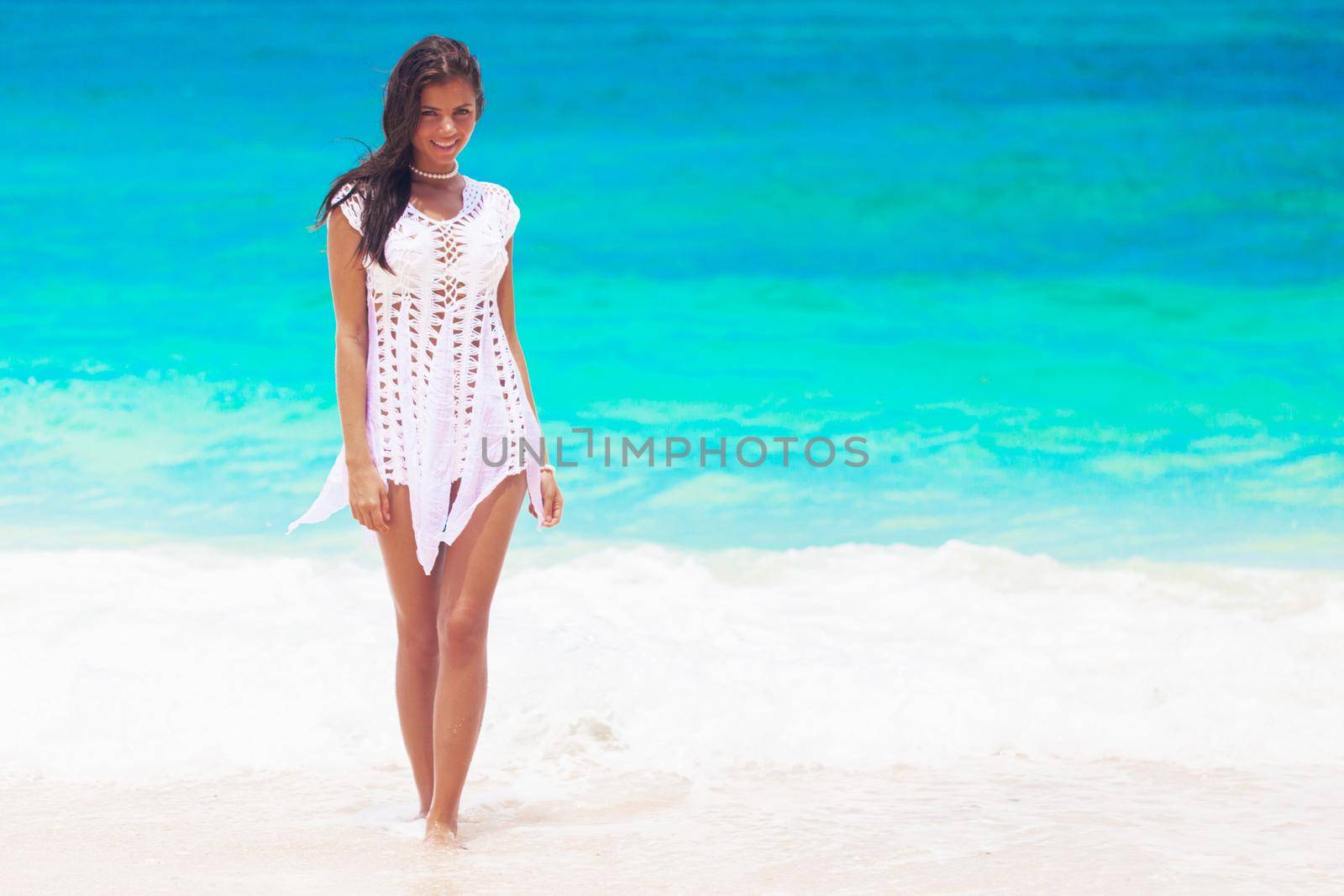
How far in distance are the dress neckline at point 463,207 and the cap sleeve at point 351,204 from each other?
0.29 feet

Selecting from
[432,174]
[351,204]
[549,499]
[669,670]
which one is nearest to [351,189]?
[351,204]

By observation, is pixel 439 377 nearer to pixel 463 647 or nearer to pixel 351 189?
pixel 351 189

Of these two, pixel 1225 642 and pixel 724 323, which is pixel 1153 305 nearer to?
pixel 724 323

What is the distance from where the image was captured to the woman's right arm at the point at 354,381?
2697mm

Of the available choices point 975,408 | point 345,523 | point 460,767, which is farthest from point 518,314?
point 460,767

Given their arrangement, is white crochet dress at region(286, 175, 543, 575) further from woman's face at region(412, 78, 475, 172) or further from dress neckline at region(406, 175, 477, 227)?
woman's face at region(412, 78, 475, 172)

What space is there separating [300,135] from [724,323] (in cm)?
239

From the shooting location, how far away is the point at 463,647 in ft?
8.86

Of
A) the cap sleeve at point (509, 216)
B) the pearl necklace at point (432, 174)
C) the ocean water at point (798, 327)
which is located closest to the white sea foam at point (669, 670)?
the ocean water at point (798, 327)

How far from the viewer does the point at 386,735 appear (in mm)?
3658

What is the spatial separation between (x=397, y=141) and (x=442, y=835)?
1.33m

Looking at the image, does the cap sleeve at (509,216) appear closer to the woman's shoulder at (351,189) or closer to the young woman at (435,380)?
the young woman at (435,380)

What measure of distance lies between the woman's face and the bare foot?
1272 mm

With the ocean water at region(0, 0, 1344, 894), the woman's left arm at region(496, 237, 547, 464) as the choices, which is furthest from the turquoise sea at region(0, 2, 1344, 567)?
the woman's left arm at region(496, 237, 547, 464)
